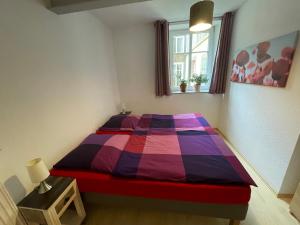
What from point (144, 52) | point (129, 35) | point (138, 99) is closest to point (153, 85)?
point (138, 99)

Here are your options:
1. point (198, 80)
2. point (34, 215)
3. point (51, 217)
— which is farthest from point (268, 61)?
point (34, 215)

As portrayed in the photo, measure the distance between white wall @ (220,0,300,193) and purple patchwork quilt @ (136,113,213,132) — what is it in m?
0.65

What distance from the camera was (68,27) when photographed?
1734 millimetres

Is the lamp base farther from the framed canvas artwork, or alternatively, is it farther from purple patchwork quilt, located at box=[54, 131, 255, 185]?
the framed canvas artwork

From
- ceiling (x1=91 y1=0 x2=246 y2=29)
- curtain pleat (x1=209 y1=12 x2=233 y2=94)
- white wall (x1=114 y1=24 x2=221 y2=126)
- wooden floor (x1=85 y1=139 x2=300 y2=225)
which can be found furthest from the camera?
white wall (x1=114 y1=24 x2=221 y2=126)

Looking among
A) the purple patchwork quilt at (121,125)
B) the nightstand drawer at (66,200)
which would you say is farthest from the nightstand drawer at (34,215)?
the purple patchwork quilt at (121,125)

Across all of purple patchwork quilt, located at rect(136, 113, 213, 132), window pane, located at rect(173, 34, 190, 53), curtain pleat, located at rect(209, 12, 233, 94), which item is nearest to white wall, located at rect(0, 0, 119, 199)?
purple patchwork quilt, located at rect(136, 113, 213, 132)

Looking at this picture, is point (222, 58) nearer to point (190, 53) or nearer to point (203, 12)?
point (190, 53)

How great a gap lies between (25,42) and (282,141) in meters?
2.71

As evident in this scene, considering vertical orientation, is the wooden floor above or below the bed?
below

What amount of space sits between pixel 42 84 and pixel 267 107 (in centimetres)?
258

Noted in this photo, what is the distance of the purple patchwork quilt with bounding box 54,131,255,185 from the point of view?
1.23 metres

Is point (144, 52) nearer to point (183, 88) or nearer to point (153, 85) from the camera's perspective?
point (153, 85)

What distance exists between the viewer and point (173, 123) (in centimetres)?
240
